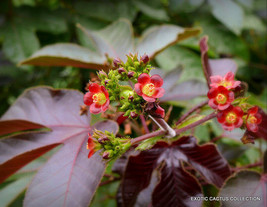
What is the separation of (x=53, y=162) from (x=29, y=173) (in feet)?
1.05

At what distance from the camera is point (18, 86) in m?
1.42

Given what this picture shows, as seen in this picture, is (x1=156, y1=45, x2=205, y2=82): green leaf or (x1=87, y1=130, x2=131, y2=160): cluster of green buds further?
(x1=156, y1=45, x2=205, y2=82): green leaf

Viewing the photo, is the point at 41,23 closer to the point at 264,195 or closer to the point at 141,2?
the point at 141,2

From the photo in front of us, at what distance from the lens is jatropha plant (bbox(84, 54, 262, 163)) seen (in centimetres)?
48

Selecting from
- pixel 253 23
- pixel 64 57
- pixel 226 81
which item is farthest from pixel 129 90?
pixel 253 23

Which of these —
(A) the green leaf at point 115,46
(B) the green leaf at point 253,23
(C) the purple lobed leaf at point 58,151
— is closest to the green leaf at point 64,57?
(A) the green leaf at point 115,46

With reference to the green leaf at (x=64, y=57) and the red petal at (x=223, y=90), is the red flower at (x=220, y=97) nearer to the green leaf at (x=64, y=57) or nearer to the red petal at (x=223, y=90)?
the red petal at (x=223, y=90)

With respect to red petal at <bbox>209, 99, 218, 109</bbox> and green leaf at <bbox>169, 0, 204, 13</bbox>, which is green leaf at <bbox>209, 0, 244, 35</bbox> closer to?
green leaf at <bbox>169, 0, 204, 13</bbox>

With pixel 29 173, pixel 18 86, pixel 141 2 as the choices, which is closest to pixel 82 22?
pixel 141 2

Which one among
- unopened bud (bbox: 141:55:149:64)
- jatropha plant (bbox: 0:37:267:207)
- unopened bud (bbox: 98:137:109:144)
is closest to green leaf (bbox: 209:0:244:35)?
jatropha plant (bbox: 0:37:267:207)

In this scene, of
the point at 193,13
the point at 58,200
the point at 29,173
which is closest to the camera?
the point at 58,200

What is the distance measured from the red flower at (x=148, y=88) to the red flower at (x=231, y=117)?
6.3 inches

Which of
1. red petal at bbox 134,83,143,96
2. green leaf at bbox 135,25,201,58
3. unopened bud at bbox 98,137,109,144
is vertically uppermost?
red petal at bbox 134,83,143,96

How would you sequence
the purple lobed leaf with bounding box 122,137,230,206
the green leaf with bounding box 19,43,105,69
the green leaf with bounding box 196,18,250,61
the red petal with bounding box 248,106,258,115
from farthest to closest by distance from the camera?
the green leaf with bounding box 196,18,250,61 → the green leaf with bounding box 19,43,105,69 → the purple lobed leaf with bounding box 122,137,230,206 → the red petal with bounding box 248,106,258,115
